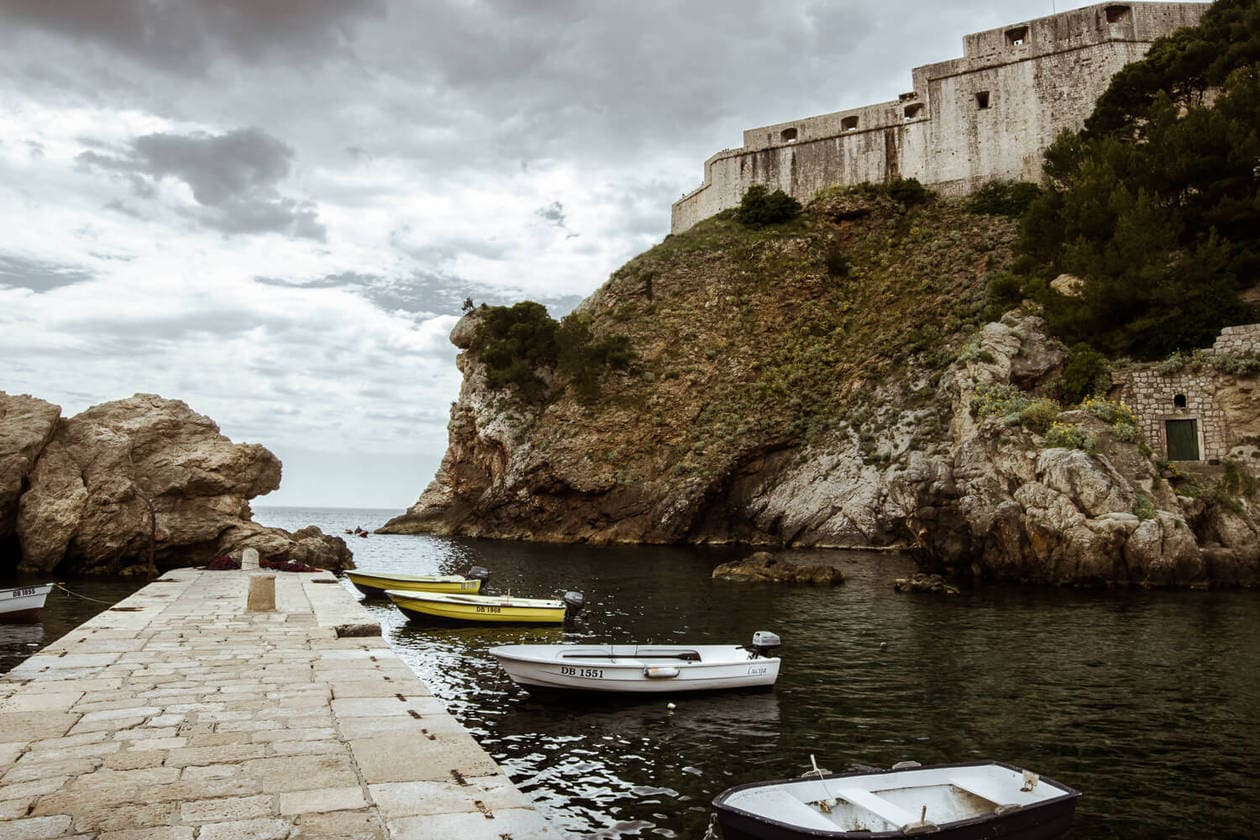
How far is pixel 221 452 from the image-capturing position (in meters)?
34.5

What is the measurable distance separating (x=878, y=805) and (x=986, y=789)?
4.85 ft

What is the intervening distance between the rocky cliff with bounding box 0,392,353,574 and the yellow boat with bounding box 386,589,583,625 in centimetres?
1365

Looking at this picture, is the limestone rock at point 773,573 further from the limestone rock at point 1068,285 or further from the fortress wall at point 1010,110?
the fortress wall at point 1010,110

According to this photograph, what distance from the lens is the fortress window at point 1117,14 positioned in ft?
183

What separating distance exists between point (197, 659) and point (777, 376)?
51.5 metres

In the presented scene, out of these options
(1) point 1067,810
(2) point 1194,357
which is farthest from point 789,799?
(2) point 1194,357

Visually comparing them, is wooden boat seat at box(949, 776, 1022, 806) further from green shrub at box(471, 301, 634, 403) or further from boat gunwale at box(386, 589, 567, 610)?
green shrub at box(471, 301, 634, 403)

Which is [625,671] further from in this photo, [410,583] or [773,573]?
[773,573]

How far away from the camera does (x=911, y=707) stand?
1380 cm

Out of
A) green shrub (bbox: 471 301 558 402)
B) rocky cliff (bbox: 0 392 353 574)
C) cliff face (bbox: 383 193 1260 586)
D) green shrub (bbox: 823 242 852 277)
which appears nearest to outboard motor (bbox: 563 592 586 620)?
rocky cliff (bbox: 0 392 353 574)

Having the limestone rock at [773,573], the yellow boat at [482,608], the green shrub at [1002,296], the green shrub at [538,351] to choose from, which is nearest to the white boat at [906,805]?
the yellow boat at [482,608]

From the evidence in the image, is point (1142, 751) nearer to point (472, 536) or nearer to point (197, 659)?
point (197, 659)

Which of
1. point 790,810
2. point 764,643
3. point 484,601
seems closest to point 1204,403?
point 764,643

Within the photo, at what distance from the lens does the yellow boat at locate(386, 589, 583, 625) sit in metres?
22.0
